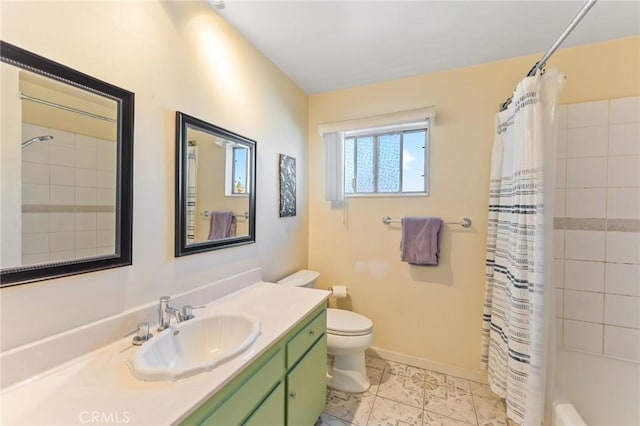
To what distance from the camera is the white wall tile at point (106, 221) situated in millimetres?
987

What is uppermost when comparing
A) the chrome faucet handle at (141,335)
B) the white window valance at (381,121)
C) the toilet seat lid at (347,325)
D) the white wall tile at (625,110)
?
the white window valance at (381,121)

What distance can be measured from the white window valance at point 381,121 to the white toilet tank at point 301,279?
126 centimetres

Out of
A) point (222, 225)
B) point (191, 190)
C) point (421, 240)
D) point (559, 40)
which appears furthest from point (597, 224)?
point (191, 190)

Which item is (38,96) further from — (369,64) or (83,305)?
(369,64)

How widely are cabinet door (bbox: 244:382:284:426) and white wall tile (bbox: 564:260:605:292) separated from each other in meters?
1.94

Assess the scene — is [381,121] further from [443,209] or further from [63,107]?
[63,107]

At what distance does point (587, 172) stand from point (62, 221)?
2738 millimetres

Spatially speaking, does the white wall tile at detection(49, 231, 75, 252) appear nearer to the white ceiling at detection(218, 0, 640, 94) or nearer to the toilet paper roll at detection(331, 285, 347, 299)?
the white ceiling at detection(218, 0, 640, 94)

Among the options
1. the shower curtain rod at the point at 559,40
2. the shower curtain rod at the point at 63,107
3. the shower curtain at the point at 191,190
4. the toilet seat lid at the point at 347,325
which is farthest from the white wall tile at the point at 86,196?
the shower curtain rod at the point at 559,40

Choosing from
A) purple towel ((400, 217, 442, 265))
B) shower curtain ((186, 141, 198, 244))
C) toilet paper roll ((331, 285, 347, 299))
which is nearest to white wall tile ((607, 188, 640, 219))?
purple towel ((400, 217, 442, 265))

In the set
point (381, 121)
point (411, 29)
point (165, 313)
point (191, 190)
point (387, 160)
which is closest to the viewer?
point (165, 313)

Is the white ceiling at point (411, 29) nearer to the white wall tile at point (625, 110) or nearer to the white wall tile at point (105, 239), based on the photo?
the white wall tile at point (625, 110)

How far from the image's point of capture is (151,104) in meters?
1.15

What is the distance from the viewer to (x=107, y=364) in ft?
2.87
